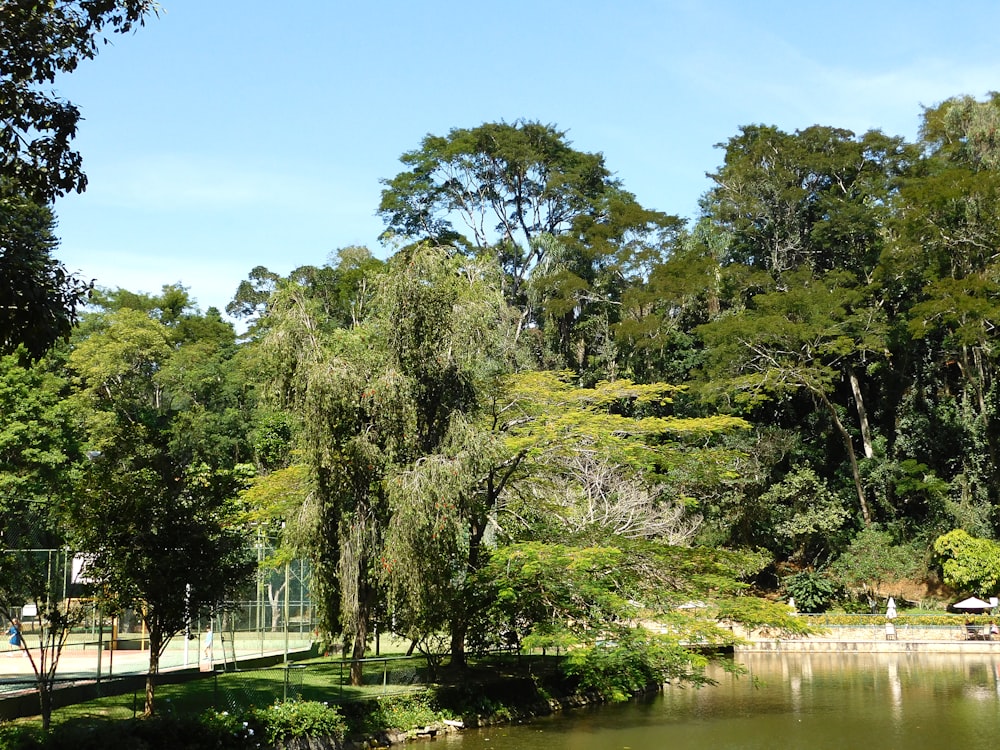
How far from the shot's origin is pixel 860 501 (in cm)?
4412

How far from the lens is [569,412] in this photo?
32094mm

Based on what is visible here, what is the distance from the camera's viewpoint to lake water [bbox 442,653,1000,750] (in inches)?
685

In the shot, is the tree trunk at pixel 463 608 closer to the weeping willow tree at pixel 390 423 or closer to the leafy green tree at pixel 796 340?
the weeping willow tree at pixel 390 423

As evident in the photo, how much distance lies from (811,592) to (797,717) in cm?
→ 2065

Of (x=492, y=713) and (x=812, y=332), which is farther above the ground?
(x=812, y=332)

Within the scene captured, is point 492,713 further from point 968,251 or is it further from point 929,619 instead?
point 968,251

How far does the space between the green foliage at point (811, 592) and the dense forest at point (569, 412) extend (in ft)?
0.52

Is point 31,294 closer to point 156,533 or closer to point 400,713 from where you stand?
point 156,533

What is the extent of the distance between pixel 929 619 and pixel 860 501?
10.1m

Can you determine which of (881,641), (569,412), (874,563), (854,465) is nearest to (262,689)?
(569,412)

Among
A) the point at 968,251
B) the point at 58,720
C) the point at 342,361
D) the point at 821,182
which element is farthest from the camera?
the point at 821,182

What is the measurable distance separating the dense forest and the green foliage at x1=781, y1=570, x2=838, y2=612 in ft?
0.52

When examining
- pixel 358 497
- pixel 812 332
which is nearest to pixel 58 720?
pixel 358 497

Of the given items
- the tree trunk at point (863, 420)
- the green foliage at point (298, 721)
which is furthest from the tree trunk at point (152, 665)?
the tree trunk at point (863, 420)
